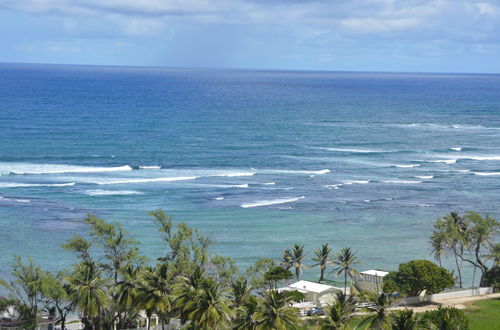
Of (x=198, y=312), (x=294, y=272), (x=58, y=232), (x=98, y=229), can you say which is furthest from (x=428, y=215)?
(x=198, y=312)

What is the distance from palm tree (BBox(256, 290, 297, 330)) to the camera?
1239 inches

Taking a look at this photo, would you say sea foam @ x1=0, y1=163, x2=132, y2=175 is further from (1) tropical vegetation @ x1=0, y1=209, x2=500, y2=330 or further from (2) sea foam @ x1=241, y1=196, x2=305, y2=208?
(1) tropical vegetation @ x1=0, y1=209, x2=500, y2=330

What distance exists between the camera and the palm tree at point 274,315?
3146 centimetres

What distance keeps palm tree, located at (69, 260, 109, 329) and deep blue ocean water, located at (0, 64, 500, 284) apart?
69.0 ft

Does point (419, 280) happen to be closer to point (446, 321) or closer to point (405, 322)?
point (446, 321)

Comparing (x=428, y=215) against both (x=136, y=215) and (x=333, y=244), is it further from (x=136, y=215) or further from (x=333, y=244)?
(x=136, y=215)

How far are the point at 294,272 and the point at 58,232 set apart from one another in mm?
22552

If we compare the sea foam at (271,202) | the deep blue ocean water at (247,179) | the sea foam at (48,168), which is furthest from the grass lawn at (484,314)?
the sea foam at (48,168)

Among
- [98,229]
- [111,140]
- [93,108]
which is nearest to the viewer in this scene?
[98,229]

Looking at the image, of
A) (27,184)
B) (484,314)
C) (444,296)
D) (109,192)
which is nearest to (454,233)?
(444,296)

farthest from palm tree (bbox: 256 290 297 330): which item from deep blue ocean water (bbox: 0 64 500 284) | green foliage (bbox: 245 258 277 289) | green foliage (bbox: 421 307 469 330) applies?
deep blue ocean water (bbox: 0 64 500 284)

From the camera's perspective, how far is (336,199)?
279 feet

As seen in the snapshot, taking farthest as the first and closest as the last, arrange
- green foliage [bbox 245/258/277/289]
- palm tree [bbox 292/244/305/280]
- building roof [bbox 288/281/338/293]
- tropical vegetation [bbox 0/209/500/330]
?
palm tree [bbox 292/244/305/280] → building roof [bbox 288/281/338/293] → green foliage [bbox 245/258/277/289] → tropical vegetation [bbox 0/209/500/330]

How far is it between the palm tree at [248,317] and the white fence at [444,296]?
1965 cm
